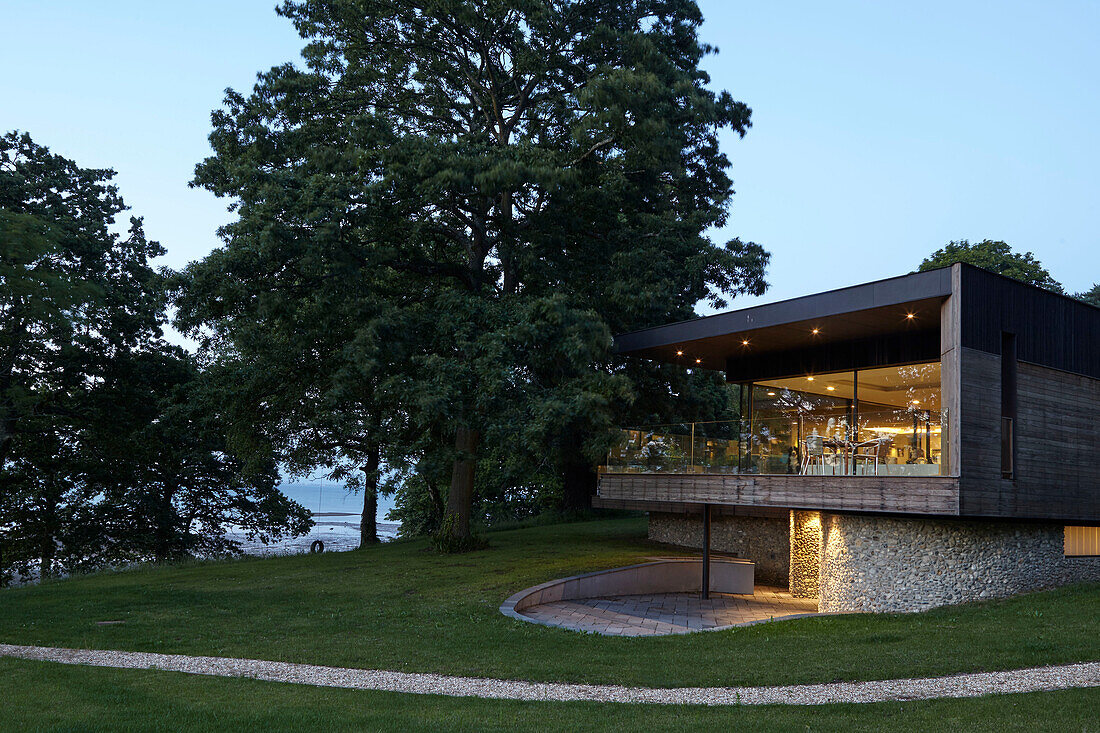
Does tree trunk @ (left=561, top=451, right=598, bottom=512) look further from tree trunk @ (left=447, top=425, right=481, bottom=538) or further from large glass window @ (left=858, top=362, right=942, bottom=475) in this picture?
large glass window @ (left=858, top=362, right=942, bottom=475)

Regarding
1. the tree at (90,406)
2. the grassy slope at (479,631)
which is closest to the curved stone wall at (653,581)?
the grassy slope at (479,631)

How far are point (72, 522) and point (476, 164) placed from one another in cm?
1892

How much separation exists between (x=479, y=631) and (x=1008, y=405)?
937cm

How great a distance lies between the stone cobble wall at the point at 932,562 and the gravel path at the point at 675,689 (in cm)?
439

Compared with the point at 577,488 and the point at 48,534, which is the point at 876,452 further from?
the point at 48,534

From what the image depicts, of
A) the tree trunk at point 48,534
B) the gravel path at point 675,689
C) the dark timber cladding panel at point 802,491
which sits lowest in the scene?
the tree trunk at point 48,534

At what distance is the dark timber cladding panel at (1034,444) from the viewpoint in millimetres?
12430

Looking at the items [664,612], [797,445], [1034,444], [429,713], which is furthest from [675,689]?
[1034,444]

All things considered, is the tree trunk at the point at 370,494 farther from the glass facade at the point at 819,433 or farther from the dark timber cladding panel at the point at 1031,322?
the dark timber cladding panel at the point at 1031,322

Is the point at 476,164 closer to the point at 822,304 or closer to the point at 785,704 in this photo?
the point at 822,304

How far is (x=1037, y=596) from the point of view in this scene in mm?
13055

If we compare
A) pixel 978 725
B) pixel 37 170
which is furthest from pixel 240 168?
pixel 978 725

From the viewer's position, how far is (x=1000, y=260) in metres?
34.8

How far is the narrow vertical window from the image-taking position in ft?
42.9
